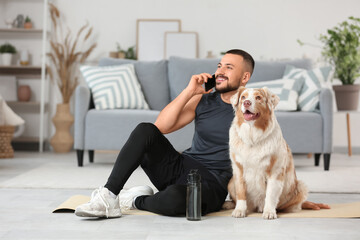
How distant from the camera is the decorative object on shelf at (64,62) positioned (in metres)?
5.54

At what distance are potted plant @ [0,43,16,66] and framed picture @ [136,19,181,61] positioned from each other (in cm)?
139

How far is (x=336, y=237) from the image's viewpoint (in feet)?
6.42

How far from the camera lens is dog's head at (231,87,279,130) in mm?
2115

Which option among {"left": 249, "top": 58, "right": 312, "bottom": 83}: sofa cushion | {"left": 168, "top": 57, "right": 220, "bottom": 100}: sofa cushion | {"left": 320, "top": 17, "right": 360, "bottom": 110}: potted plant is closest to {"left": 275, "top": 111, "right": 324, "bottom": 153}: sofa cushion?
{"left": 249, "top": 58, "right": 312, "bottom": 83}: sofa cushion

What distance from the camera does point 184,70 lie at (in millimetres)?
4613

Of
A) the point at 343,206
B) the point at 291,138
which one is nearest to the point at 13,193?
the point at 343,206

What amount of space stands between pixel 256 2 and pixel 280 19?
337 mm

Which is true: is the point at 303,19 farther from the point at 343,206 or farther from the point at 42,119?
the point at 343,206

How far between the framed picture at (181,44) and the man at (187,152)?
3441 millimetres

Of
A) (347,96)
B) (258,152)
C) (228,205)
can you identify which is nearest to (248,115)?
(258,152)

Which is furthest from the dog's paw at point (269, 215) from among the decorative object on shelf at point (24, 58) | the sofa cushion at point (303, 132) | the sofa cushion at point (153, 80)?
the decorative object on shelf at point (24, 58)

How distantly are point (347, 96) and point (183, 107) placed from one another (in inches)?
130

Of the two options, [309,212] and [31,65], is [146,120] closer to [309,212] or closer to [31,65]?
[309,212]

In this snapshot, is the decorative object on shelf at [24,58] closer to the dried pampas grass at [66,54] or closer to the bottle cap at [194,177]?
the dried pampas grass at [66,54]
